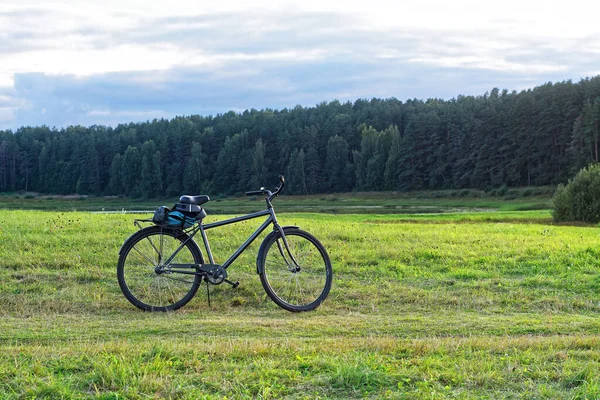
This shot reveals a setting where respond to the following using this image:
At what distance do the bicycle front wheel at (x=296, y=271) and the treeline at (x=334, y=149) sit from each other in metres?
78.6

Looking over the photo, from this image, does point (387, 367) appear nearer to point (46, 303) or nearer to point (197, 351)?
point (197, 351)

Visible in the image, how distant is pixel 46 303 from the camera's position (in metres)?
10.1

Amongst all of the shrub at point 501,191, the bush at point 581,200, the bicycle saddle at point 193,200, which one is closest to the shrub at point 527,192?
the shrub at point 501,191

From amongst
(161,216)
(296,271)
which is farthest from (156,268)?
(296,271)

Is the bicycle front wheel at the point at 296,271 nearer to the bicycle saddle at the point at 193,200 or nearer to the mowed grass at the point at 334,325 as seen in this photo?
the mowed grass at the point at 334,325

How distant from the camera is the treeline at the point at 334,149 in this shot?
91062 millimetres

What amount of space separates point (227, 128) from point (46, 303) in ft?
460

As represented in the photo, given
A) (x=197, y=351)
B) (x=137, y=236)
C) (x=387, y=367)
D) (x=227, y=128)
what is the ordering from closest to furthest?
(x=387, y=367), (x=197, y=351), (x=137, y=236), (x=227, y=128)

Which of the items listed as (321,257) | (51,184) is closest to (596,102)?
(321,257)

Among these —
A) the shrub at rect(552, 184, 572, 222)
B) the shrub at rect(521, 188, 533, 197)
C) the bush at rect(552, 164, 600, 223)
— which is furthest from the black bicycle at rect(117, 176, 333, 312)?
the shrub at rect(521, 188, 533, 197)

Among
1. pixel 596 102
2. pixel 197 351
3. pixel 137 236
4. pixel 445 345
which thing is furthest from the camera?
pixel 596 102

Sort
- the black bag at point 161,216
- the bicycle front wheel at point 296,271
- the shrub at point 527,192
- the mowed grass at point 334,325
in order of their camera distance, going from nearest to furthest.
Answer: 1. the mowed grass at point 334,325
2. the black bag at point 161,216
3. the bicycle front wheel at point 296,271
4. the shrub at point 527,192

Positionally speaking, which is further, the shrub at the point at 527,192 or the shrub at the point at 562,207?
the shrub at the point at 527,192

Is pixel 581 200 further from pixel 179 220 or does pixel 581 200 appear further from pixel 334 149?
pixel 334 149
